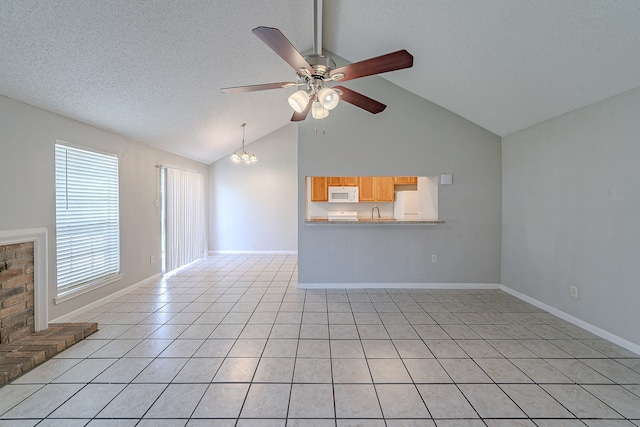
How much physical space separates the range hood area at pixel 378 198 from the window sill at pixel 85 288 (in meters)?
2.97

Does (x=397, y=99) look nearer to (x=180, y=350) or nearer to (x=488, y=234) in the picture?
(x=488, y=234)

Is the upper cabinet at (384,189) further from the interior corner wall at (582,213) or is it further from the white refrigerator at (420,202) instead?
the interior corner wall at (582,213)

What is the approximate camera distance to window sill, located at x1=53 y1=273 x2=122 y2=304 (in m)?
3.00

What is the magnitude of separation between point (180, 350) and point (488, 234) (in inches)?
171

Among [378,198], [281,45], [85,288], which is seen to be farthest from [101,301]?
[378,198]

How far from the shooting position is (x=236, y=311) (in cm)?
336

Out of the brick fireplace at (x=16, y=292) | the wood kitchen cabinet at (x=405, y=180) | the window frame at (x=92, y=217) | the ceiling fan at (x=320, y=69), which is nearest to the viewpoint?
the ceiling fan at (x=320, y=69)

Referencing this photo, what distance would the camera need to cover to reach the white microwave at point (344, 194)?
5719mm

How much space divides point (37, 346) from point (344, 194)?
4.75 meters

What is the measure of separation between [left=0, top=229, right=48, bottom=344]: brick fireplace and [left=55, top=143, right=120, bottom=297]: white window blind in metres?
0.29

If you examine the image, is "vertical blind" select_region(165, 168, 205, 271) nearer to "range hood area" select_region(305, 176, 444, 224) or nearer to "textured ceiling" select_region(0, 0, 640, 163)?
"textured ceiling" select_region(0, 0, 640, 163)

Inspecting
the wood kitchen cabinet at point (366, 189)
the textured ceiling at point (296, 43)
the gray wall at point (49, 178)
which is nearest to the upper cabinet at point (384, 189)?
the wood kitchen cabinet at point (366, 189)

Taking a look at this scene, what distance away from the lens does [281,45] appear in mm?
1814

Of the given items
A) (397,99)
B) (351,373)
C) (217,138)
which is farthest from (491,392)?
(217,138)
